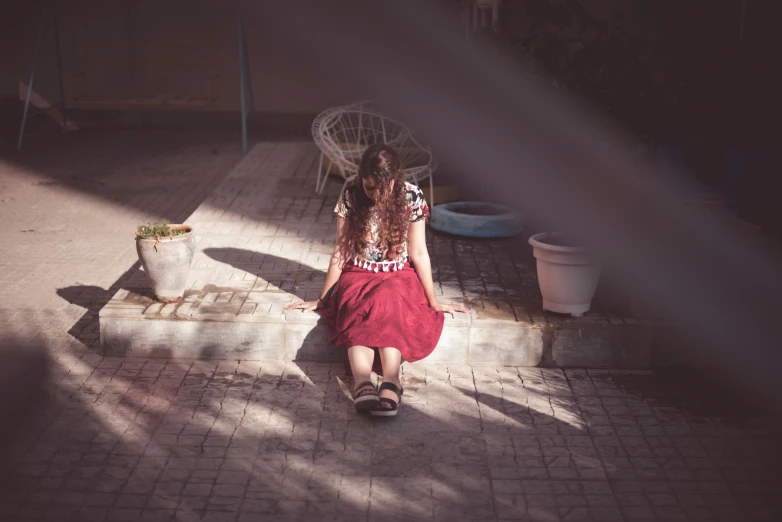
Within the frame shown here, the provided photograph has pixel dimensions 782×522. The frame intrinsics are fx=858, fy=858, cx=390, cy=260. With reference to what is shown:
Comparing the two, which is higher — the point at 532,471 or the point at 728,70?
the point at 728,70

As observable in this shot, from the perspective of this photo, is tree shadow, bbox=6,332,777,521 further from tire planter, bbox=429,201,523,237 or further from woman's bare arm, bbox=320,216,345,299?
tire planter, bbox=429,201,523,237

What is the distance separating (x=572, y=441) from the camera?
4141mm

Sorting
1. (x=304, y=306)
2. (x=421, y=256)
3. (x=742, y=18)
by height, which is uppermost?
(x=742, y=18)

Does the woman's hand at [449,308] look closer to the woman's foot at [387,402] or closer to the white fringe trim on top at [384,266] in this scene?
the white fringe trim on top at [384,266]

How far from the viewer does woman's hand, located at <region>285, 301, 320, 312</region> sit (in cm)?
502

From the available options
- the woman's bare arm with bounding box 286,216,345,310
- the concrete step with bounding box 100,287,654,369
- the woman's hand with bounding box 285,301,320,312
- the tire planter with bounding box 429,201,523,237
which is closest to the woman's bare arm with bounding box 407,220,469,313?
the concrete step with bounding box 100,287,654,369

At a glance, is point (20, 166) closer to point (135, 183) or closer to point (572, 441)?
point (135, 183)

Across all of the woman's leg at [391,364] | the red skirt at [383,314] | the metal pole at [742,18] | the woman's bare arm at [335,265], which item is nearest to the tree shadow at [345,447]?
the woman's leg at [391,364]

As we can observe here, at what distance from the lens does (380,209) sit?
15.5ft

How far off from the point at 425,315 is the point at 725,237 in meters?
2.81

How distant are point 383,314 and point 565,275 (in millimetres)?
1112

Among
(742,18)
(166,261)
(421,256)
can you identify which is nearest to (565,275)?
(421,256)

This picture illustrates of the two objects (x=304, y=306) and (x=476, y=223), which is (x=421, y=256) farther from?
(x=476, y=223)

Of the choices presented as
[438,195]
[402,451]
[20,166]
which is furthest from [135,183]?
A: [402,451]
